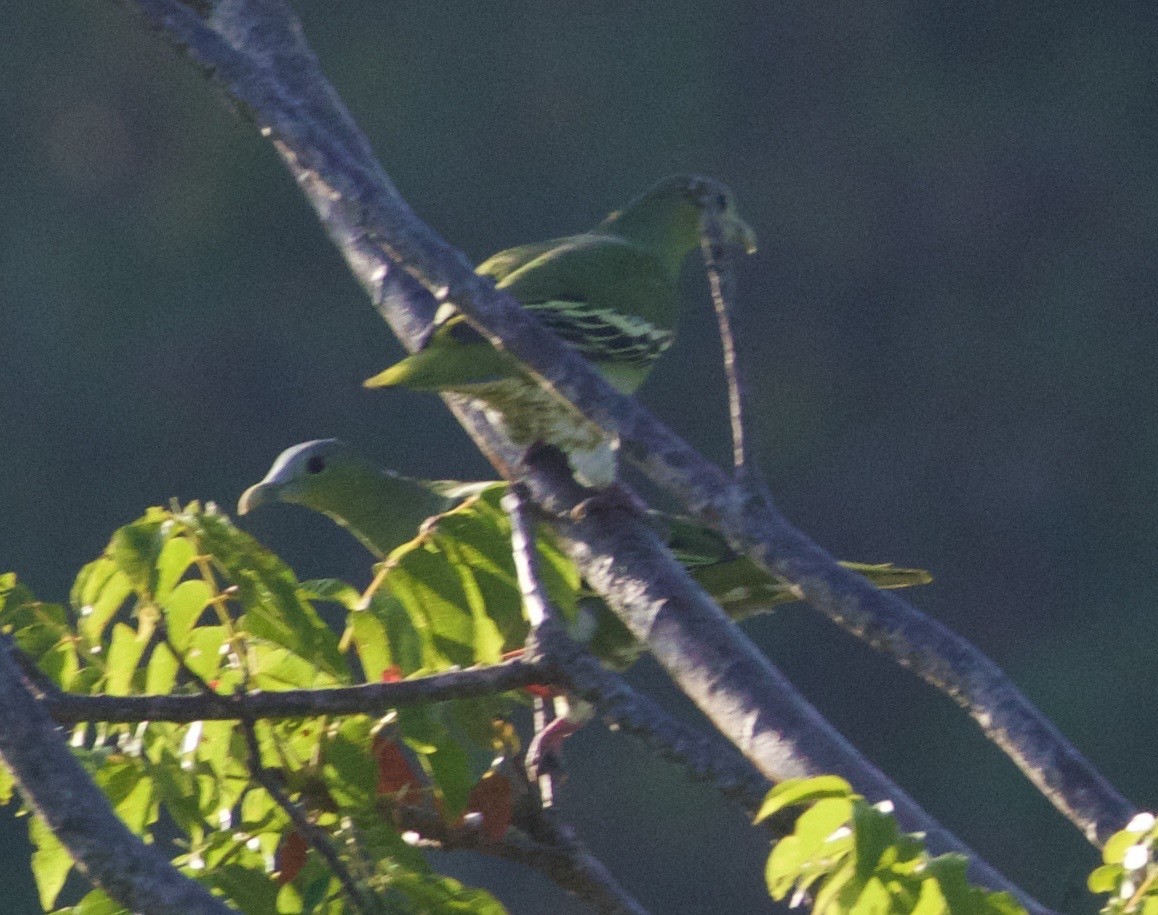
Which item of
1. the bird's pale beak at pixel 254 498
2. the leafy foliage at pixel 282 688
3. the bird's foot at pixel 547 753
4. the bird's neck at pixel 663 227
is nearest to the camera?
the leafy foliage at pixel 282 688

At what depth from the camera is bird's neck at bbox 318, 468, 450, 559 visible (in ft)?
7.32

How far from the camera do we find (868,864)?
33.1 inches

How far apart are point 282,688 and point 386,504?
3.40ft

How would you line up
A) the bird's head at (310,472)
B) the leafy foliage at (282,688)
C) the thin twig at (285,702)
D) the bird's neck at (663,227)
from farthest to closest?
the bird's neck at (663,227) < the bird's head at (310,472) < the leafy foliage at (282,688) < the thin twig at (285,702)

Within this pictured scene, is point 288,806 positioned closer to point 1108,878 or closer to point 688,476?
point 688,476

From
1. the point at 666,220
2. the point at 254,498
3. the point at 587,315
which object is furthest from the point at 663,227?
the point at 254,498

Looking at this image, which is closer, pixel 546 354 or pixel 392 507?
pixel 546 354

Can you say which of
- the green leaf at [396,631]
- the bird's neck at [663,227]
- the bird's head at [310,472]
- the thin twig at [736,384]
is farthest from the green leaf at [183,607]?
the bird's neck at [663,227]

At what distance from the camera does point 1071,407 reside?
22.0 feet

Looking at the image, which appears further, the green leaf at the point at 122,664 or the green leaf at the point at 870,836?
the green leaf at the point at 122,664

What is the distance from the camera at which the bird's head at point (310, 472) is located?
7.20 feet

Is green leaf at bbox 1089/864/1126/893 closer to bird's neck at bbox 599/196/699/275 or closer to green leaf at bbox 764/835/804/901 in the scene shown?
green leaf at bbox 764/835/804/901

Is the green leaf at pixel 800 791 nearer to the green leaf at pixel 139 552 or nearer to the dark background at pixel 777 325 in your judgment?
the green leaf at pixel 139 552

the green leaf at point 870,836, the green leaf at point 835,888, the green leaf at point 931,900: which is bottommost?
the green leaf at point 931,900
